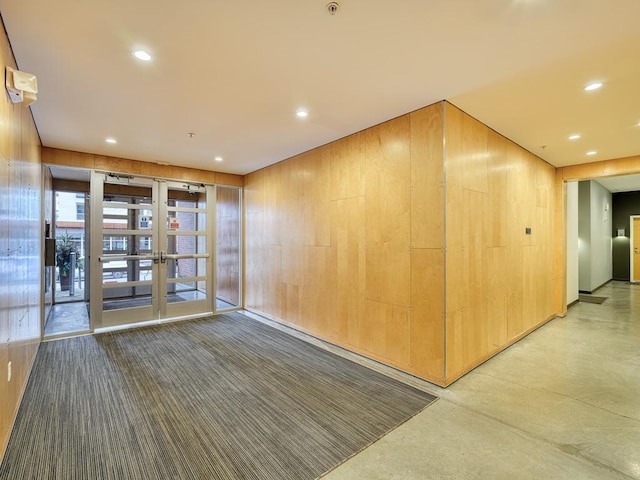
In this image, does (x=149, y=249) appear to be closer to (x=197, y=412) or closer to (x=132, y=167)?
(x=132, y=167)

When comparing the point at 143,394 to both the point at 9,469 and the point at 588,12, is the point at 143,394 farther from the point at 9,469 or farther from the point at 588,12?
the point at 588,12

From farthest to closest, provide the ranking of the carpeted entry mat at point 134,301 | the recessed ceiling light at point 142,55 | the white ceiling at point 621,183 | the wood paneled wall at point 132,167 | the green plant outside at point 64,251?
1. the white ceiling at point 621,183
2. the green plant outside at point 64,251
3. the carpeted entry mat at point 134,301
4. the wood paneled wall at point 132,167
5. the recessed ceiling light at point 142,55

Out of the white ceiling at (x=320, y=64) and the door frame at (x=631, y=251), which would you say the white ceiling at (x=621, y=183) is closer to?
the door frame at (x=631, y=251)

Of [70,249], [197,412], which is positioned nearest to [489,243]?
[197,412]

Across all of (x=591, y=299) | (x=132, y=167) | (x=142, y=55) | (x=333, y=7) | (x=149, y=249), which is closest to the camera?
(x=333, y=7)

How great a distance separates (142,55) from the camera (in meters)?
2.34

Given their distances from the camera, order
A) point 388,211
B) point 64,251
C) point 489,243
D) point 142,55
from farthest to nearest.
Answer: point 64,251
point 489,243
point 388,211
point 142,55

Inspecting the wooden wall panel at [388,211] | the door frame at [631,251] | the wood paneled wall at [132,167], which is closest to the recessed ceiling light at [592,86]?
the wooden wall panel at [388,211]

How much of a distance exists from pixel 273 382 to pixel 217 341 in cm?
163

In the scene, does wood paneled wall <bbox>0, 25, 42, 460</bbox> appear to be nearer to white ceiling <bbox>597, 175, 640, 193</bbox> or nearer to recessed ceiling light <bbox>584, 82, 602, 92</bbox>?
recessed ceiling light <bbox>584, 82, 602, 92</bbox>

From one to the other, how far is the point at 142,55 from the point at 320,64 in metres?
1.37

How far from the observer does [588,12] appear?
1.91 metres

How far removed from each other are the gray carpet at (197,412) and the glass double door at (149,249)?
125cm

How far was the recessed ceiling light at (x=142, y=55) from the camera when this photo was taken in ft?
7.56
